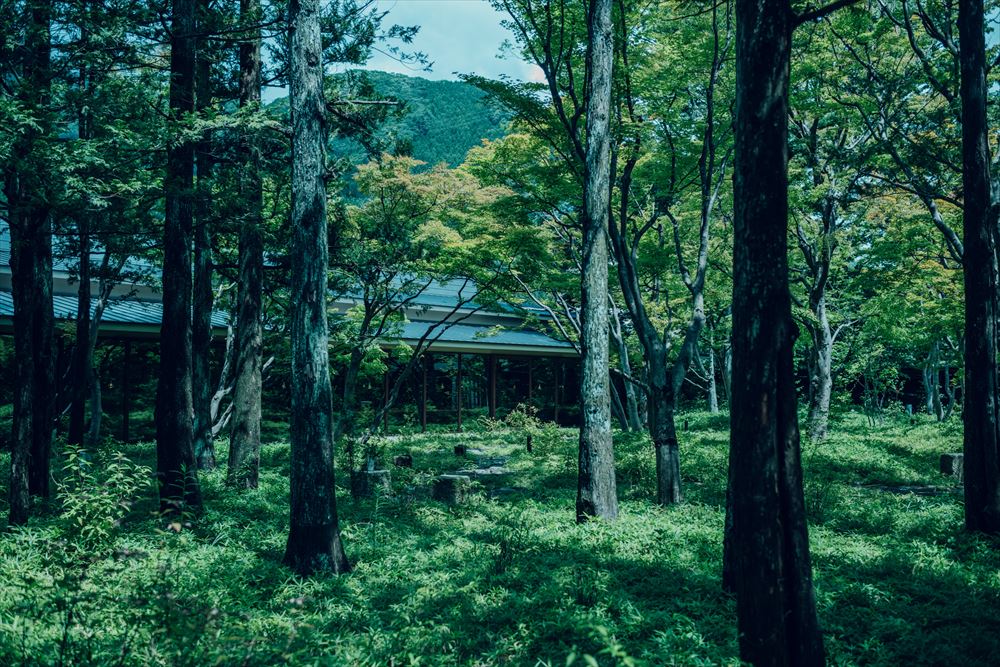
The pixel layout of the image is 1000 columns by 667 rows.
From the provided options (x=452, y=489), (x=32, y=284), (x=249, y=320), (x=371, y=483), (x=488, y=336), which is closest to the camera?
(x=32, y=284)

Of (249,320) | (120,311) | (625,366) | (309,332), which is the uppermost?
(120,311)

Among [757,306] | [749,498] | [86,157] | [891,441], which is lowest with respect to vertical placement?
[891,441]

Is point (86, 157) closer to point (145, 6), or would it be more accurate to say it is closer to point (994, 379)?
point (145, 6)

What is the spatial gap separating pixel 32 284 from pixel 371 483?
5.61 m

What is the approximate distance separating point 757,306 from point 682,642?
2.47 metres

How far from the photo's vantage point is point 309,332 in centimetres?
654

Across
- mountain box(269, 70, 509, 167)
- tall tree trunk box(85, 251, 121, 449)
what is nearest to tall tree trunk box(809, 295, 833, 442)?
tall tree trunk box(85, 251, 121, 449)

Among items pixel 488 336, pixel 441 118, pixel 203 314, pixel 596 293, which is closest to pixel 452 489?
pixel 596 293

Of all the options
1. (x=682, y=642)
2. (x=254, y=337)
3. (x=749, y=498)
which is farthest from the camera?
(x=254, y=337)

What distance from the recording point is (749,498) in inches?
148

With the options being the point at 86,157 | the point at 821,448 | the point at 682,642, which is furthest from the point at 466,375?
the point at 682,642

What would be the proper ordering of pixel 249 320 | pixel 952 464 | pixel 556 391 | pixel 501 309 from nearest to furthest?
pixel 249 320 → pixel 952 464 → pixel 501 309 → pixel 556 391

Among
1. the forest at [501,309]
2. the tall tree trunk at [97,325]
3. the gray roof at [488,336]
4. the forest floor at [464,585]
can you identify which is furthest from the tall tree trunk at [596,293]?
the gray roof at [488,336]

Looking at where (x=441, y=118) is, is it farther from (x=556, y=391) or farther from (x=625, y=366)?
(x=625, y=366)
